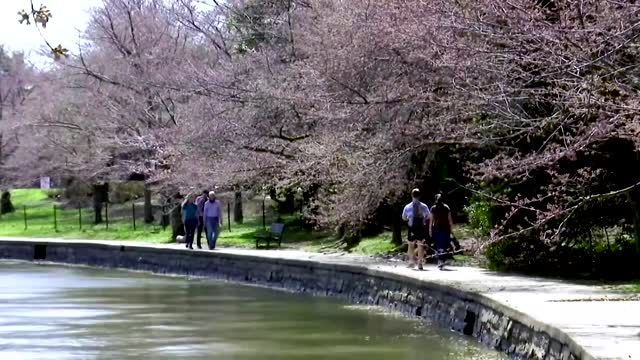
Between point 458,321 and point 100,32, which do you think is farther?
point 100,32

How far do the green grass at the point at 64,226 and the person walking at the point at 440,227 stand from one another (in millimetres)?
19961

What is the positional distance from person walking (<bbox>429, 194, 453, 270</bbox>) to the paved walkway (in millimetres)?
410

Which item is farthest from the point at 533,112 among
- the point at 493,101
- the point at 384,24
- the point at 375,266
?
the point at 375,266

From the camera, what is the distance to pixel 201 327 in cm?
2416

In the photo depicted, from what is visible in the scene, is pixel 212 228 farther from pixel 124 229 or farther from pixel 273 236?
pixel 124 229

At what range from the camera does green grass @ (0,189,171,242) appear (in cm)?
5251

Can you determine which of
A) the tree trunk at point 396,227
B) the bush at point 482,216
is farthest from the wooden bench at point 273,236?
the bush at point 482,216

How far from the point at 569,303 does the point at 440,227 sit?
853 centimetres

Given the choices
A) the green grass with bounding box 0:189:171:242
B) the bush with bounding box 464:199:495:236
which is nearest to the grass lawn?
the green grass with bounding box 0:189:171:242

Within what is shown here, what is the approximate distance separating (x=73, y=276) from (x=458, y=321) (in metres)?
19.5

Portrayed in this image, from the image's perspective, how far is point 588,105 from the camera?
674 inches

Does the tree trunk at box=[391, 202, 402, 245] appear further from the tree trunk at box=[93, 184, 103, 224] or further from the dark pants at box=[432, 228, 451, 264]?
the tree trunk at box=[93, 184, 103, 224]

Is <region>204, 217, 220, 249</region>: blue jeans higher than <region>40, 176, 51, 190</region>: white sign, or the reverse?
<region>40, 176, 51, 190</region>: white sign

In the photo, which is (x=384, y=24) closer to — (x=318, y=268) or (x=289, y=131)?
(x=318, y=268)
